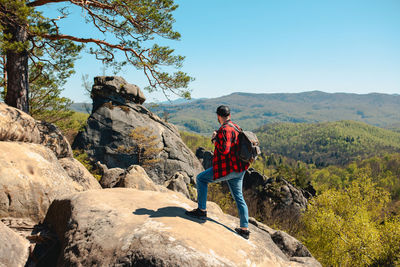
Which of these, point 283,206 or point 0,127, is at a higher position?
point 0,127

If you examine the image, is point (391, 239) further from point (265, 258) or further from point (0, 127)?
point (0, 127)

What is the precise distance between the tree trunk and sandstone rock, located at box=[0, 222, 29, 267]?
716cm

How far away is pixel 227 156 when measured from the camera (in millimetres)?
4762

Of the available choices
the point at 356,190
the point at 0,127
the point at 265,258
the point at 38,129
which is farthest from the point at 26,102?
the point at 356,190

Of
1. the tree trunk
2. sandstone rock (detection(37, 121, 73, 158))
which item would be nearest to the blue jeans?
sandstone rock (detection(37, 121, 73, 158))

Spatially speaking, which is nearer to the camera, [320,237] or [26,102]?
[26,102]

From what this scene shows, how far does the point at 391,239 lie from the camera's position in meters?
18.3

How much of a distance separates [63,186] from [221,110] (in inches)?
197

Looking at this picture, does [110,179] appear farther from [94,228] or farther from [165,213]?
[94,228]

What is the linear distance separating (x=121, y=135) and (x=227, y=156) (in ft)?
74.9

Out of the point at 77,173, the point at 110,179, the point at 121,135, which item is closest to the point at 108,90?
the point at 121,135

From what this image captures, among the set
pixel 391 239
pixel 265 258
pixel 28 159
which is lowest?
pixel 391 239

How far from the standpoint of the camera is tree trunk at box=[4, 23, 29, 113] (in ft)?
30.6

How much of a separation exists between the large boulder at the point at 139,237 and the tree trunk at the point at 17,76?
651cm
